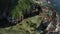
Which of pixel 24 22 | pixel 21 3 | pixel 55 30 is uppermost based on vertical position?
pixel 21 3

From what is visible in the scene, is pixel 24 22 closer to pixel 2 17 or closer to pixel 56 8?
pixel 2 17

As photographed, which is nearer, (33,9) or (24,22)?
(24,22)

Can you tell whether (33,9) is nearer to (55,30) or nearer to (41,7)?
(41,7)

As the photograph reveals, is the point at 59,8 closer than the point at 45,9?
No

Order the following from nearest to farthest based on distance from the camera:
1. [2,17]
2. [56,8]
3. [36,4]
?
1. [2,17]
2. [36,4]
3. [56,8]

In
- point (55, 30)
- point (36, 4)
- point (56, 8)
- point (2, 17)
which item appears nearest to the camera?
point (2, 17)

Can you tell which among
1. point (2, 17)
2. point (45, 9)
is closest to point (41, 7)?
point (45, 9)

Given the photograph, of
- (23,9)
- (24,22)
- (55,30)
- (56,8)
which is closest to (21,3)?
(23,9)

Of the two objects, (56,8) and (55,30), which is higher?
(56,8)

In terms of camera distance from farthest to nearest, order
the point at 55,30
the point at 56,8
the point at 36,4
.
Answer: the point at 56,8 → the point at 36,4 → the point at 55,30
